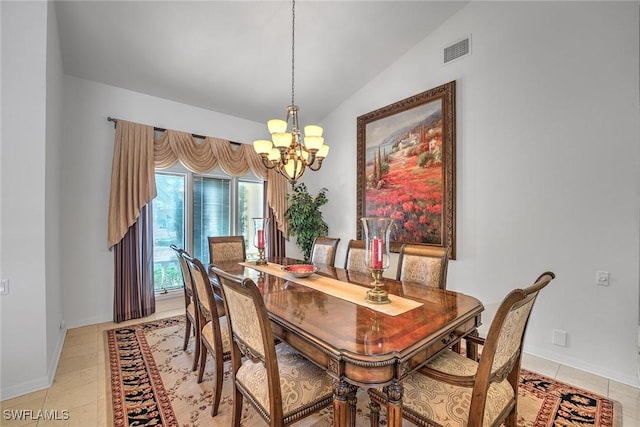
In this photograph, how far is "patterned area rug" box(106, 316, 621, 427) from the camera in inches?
72.3

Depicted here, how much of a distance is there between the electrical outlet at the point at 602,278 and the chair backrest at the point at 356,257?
77.3 inches

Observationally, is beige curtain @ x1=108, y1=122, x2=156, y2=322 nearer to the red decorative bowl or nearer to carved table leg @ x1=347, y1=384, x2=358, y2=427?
the red decorative bowl

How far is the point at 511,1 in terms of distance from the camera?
9.39 ft

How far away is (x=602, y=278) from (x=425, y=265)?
1.51 m

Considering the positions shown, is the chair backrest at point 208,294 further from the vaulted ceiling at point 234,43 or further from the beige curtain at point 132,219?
the vaulted ceiling at point 234,43

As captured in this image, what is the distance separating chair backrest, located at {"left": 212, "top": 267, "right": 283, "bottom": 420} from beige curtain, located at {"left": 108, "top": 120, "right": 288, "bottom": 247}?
109 inches

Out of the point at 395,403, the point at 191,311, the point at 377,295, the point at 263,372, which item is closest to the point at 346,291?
the point at 377,295

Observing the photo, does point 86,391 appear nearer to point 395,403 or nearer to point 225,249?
point 225,249

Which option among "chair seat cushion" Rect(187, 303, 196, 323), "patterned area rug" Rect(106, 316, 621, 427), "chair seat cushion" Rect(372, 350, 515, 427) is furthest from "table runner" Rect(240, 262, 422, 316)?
"patterned area rug" Rect(106, 316, 621, 427)

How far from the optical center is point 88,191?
3.41 meters

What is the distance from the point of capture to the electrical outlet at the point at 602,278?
2.35 meters

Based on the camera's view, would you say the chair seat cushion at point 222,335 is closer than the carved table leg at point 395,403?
No

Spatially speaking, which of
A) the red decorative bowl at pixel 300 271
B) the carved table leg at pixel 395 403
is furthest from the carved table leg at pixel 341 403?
the red decorative bowl at pixel 300 271

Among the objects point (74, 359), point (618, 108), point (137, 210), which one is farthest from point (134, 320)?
point (618, 108)
